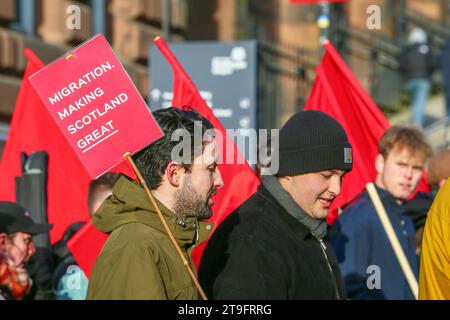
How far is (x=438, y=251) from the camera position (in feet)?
15.0

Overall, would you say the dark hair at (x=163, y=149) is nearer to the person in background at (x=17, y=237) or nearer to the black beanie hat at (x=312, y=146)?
the black beanie hat at (x=312, y=146)

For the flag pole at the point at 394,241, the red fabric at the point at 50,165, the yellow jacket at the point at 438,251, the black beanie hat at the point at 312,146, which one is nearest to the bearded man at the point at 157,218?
the black beanie hat at the point at 312,146

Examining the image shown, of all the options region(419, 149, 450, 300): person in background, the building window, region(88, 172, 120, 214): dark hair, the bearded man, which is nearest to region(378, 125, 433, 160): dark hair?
region(88, 172, 120, 214): dark hair

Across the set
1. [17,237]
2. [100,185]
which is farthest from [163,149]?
[17,237]

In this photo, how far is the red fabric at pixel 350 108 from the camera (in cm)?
746

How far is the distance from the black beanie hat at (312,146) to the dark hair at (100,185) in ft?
7.12

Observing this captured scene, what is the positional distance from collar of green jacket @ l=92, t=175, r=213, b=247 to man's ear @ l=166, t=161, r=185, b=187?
10 centimetres

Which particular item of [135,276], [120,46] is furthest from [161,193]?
[120,46]

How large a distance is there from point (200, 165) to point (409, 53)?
11793 millimetres

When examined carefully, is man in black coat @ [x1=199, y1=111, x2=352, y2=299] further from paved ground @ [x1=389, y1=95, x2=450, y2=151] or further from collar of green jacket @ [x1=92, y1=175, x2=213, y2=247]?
paved ground @ [x1=389, y1=95, x2=450, y2=151]

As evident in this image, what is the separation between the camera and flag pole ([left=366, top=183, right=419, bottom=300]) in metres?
6.18

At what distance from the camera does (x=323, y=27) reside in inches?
464

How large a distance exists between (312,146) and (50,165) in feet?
10.7
